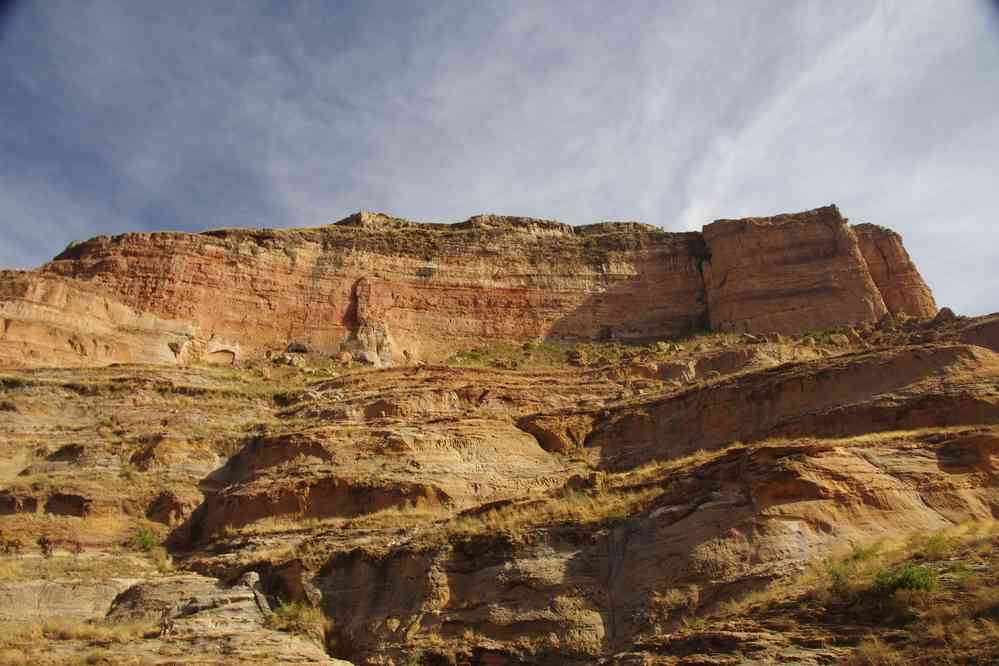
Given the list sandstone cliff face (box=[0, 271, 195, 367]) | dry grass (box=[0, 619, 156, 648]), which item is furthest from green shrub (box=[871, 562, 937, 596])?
sandstone cliff face (box=[0, 271, 195, 367])

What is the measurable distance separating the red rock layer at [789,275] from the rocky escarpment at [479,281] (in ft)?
0.21

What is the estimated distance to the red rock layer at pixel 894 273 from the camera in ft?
150

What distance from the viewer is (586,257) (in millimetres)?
50531

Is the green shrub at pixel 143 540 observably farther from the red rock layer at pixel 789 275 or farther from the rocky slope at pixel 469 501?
the red rock layer at pixel 789 275

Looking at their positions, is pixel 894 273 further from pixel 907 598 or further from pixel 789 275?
pixel 907 598

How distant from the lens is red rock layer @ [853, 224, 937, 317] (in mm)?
45625

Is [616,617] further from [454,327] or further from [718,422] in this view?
[454,327]

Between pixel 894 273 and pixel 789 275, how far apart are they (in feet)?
16.3

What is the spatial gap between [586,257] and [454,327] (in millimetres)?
8017

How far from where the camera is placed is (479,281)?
48938 mm

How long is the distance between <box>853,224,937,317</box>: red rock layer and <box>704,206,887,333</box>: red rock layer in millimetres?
1093

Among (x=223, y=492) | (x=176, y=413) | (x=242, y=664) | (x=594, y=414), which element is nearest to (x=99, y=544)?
(x=223, y=492)

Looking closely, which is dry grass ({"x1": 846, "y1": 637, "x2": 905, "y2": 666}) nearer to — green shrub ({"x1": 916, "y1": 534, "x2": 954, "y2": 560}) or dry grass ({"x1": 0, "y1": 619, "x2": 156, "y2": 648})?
green shrub ({"x1": 916, "y1": 534, "x2": 954, "y2": 560})

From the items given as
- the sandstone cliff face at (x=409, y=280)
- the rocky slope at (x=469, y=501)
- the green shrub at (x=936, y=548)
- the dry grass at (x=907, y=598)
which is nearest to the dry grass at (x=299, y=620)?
the rocky slope at (x=469, y=501)
